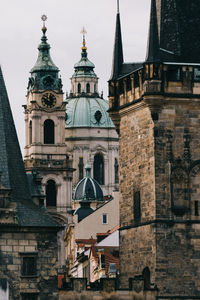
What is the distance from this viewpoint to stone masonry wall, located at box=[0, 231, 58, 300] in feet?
229

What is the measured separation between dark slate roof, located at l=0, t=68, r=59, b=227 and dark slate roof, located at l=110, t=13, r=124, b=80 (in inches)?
324

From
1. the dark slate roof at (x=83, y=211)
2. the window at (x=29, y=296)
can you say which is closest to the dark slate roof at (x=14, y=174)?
the window at (x=29, y=296)

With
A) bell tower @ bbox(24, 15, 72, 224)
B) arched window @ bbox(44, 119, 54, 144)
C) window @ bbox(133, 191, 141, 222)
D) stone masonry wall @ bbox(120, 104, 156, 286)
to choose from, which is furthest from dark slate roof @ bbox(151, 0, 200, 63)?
arched window @ bbox(44, 119, 54, 144)

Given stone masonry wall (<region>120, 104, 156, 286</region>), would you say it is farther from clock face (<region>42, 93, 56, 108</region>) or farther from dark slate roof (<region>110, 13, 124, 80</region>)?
clock face (<region>42, 93, 56, 108</region>)

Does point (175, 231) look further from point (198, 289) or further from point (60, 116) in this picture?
point (60, 116)

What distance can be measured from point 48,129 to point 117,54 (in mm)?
99491

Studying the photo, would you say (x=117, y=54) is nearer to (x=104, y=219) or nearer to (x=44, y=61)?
(x=104, y=219)

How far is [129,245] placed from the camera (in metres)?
77.8

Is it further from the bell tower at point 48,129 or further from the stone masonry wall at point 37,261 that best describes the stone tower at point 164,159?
the bell tower at point 48,129

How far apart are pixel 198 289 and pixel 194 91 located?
1026 centimetres

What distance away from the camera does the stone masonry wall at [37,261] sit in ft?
229

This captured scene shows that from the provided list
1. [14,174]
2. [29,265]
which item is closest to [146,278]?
[29,265]

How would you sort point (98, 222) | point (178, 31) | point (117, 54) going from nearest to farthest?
1. point (178, 31)
2. point (117, 54)
3. point (98, 222)

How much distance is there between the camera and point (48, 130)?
593ft
